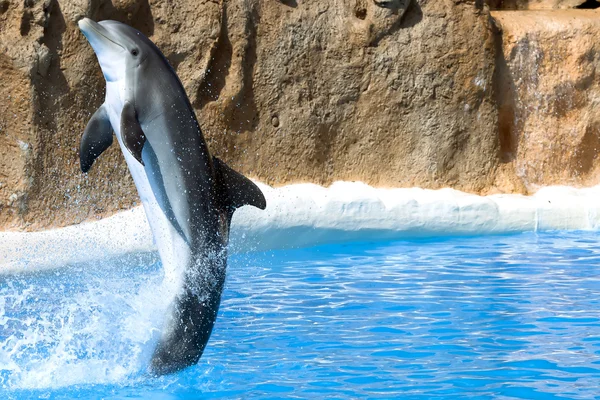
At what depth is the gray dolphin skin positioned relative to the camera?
3697mm

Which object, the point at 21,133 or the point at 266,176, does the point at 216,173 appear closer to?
the point at 21,133

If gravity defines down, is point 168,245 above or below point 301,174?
above

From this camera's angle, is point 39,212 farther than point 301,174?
No

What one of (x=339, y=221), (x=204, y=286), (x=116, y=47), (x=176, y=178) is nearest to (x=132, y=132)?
(x=176, y=178)

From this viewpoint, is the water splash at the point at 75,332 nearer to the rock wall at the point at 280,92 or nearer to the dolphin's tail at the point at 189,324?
the dolphin's tail at the point at 189,324

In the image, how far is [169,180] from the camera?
3.73m

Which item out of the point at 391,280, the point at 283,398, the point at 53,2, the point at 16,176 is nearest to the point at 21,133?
the point at 16,176

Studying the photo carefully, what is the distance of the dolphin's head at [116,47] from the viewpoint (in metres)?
3.70

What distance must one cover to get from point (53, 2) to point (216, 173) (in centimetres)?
495

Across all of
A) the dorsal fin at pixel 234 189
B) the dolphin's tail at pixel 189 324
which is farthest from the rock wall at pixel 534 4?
the dolphin's tail at pixel 189 324

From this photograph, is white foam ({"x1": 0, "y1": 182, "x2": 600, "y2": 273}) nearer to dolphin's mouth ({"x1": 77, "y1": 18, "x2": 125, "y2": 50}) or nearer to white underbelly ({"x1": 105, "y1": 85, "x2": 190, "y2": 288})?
white underbelly ({"x1": 105, "y1": 85, "x2": 190, "y2": 288})

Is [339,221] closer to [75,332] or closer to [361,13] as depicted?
[361,13]

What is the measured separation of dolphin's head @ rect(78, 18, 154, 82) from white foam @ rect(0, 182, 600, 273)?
3.26m

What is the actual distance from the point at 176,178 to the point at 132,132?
0.94ft
